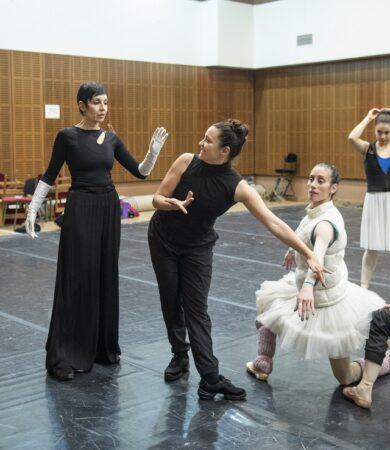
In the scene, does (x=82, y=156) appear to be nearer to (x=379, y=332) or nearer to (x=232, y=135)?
(x=232, y=135)

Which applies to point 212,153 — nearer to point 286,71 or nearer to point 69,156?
point 69,156

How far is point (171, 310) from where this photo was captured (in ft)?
12.5

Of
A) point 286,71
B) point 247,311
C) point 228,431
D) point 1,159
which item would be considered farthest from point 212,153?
point 286,71

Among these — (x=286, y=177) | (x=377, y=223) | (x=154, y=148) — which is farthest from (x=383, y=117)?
(x=286, y=177)

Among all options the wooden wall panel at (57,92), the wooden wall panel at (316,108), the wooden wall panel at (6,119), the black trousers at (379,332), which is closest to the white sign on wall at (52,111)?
the wooden wall panel at (57,92)

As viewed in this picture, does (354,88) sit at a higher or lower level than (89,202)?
higher

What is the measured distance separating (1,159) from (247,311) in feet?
27.0

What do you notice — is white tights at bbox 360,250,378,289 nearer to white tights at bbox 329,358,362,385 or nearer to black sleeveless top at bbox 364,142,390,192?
black sleeveless top at bbox 364,142,390,192

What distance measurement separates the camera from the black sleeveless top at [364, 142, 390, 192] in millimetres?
5809

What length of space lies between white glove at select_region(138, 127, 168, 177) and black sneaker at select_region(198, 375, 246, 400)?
4.59ft

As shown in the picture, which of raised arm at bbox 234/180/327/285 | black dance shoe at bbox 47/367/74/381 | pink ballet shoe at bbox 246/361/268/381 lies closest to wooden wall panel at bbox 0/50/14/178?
black dance shoe at bbox 47/367/74/381

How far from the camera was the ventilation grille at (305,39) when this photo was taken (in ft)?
48.5

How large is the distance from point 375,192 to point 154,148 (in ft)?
8.18

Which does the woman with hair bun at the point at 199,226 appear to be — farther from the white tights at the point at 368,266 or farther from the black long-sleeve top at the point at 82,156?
the white tights at the point at 368,266
